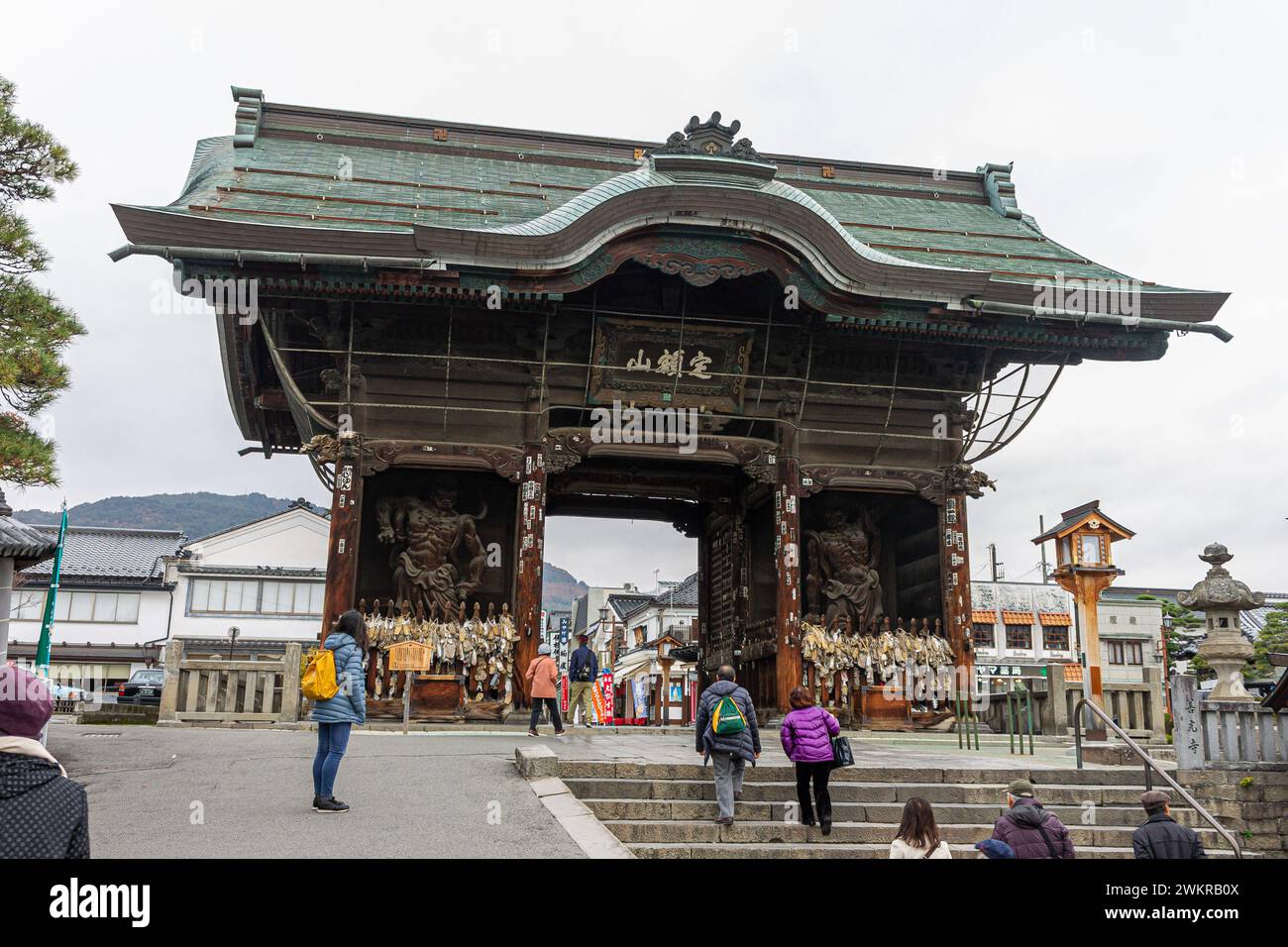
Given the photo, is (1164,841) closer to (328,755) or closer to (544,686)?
(328,755)

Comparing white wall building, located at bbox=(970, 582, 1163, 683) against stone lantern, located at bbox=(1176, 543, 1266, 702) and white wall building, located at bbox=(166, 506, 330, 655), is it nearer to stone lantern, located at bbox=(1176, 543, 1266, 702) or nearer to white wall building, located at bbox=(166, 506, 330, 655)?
white wall building, located at bbox=(166, 506, 330, 655)

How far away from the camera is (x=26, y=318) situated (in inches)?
423

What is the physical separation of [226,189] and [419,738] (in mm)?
9456

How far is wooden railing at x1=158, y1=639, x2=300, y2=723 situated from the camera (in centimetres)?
1528

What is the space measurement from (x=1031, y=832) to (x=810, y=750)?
2.50 meters

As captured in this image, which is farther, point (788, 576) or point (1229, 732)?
point (788, 576)

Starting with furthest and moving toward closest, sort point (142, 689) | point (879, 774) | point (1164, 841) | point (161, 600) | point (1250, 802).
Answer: point (161, 600), point (142, 689), point (1250, 802), point (879, 774), point (1164, 841)

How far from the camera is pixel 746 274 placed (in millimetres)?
16969

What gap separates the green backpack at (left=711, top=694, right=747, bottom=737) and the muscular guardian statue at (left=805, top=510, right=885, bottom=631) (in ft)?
30.6

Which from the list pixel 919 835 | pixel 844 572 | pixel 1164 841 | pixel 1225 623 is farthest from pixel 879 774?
pixel 844 572

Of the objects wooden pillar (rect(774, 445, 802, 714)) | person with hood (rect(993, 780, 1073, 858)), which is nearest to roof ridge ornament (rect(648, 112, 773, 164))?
wooden pillar (rect(774, 445, 802, 714))

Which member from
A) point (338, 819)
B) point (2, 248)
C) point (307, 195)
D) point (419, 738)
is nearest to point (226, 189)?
point (307, 195)

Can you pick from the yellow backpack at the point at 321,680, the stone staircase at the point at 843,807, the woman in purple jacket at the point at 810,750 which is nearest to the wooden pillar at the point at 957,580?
the stone staircase at the point at 843,807

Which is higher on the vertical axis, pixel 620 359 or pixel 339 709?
pixel 620 359
